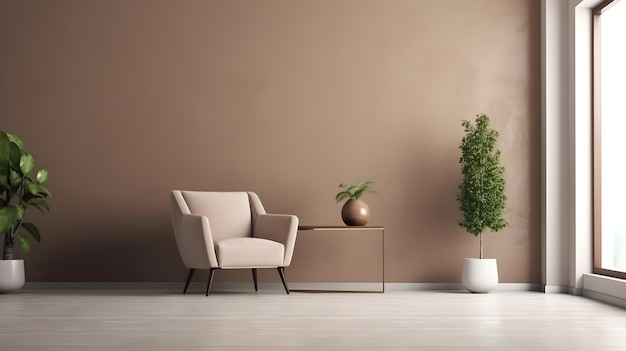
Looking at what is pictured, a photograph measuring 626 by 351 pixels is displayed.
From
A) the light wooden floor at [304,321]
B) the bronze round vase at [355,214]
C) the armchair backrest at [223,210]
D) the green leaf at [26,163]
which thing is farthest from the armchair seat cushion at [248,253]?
the green leaf at [26,163]

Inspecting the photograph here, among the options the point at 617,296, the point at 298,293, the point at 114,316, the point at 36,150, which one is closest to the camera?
the point at 114,316

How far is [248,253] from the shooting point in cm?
629

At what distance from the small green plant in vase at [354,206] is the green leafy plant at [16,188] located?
2.52 metres

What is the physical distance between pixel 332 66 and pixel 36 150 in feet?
9.19

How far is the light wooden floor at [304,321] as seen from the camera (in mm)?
3752

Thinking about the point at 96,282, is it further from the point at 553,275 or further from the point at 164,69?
the point at 553,275

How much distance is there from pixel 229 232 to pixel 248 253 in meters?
0.59

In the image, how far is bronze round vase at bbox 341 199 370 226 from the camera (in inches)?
267

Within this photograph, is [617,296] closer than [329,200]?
Yes

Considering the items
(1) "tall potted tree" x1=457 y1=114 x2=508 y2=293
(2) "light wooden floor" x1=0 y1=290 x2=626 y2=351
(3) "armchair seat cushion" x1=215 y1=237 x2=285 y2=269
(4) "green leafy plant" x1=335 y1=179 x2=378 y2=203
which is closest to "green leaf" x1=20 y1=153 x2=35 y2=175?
(2) "light wooden floor" x1=0 y1=290 x2=626 y2=351

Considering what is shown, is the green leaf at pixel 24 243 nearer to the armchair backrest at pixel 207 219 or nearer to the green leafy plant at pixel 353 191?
the armchair backrest at pixel 207 219

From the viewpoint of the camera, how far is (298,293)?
6.71 m

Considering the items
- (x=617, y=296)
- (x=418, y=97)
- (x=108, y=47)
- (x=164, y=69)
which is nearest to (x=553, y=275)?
(x=617, y=296)

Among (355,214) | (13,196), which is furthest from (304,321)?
(13,196)
